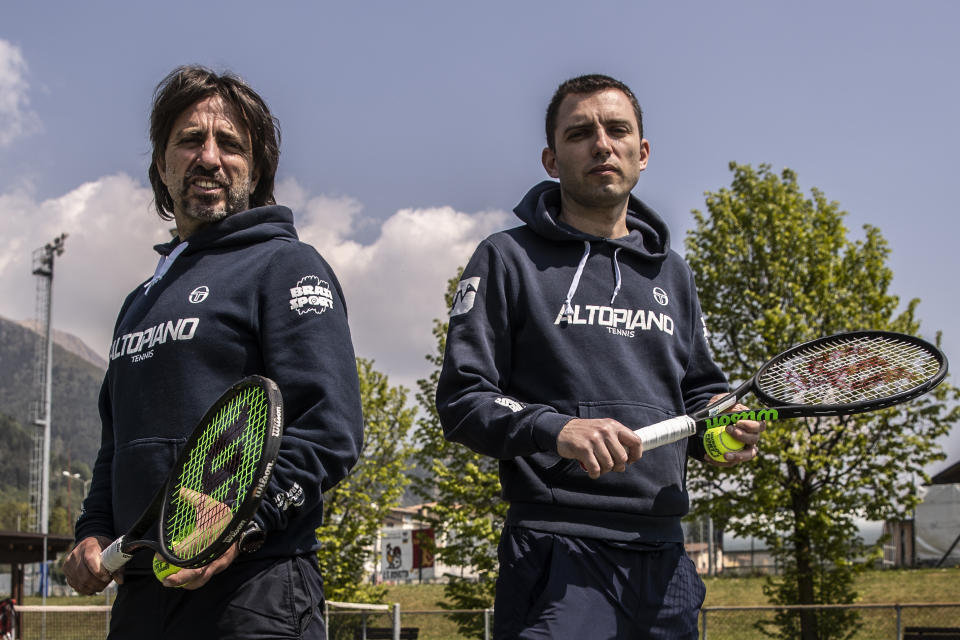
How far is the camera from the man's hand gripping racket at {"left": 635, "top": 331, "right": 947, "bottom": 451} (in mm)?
3572

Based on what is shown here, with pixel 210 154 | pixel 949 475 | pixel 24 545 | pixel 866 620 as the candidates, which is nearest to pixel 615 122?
pixel 210 154

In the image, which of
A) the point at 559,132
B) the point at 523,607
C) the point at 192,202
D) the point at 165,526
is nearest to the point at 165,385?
the point at 165,526

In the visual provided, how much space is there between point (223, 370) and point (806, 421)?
23.0 m

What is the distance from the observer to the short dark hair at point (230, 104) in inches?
137

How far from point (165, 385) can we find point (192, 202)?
71 cm

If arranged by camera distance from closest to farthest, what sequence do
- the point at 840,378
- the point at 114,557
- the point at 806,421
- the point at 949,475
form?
the point at 114,557
the point at 840,378
the point at 806,421
the point at 949,475

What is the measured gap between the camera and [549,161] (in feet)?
13.0

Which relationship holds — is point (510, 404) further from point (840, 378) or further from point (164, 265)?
point (840, 378)

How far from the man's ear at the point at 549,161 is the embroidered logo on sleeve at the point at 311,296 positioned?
1229 mm

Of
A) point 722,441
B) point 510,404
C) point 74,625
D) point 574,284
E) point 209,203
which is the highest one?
point 209,203

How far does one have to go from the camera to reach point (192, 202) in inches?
133

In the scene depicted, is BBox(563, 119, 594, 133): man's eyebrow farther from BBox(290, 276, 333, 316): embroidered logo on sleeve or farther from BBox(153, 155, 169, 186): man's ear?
BBox(153, 155, 169, 186): man's ear

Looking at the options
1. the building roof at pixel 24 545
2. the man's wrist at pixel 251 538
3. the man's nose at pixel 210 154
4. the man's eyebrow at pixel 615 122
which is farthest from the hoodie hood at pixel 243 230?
the building roof at pixel 24 545

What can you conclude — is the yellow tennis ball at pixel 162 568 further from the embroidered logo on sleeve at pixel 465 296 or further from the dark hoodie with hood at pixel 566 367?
the embroidered logo on sleeve at pixel 465 296
